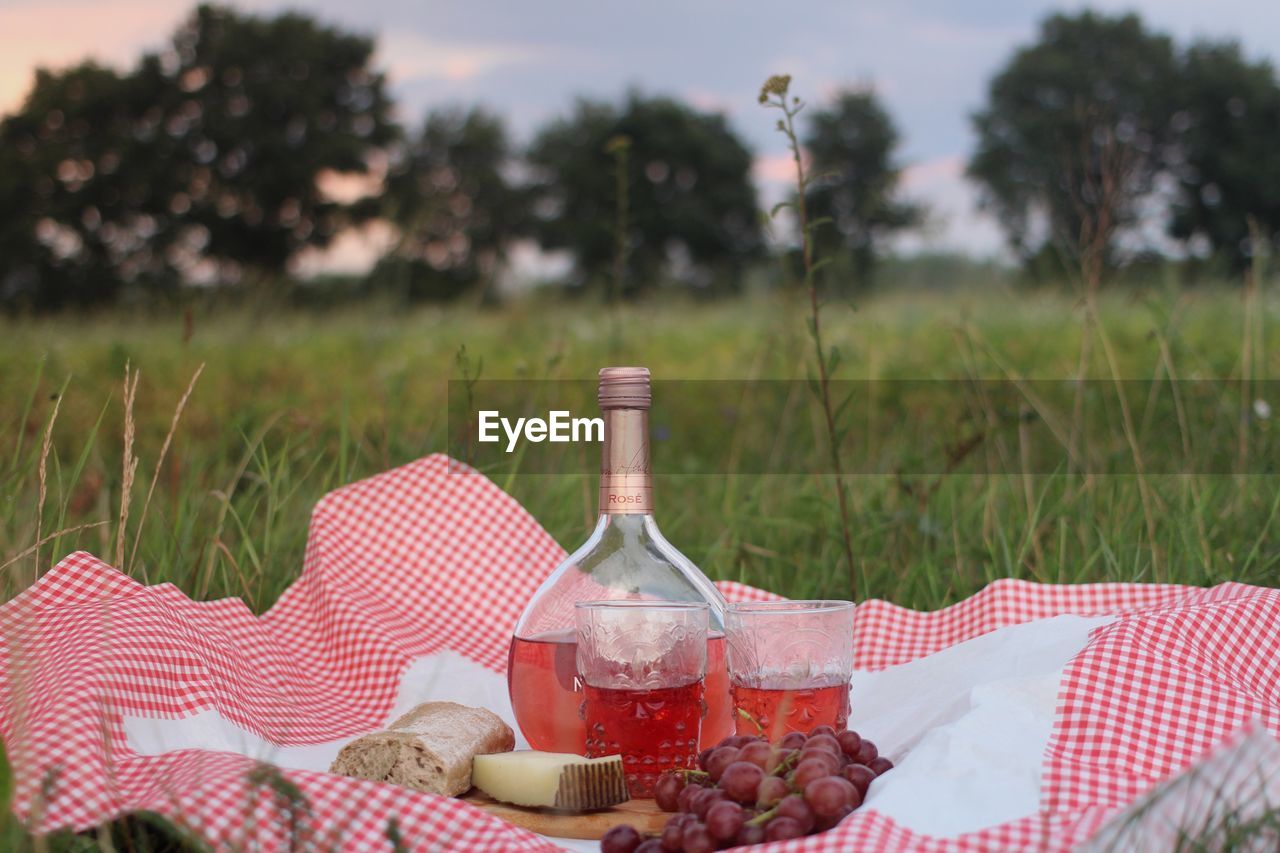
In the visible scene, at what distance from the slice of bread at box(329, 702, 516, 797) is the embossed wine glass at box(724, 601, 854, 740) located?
0.36 meters

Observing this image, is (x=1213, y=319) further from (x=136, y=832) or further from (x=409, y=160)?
(x=409, y=160)

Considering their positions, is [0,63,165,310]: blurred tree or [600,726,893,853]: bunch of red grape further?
[0,63,165,310]: blurred tree

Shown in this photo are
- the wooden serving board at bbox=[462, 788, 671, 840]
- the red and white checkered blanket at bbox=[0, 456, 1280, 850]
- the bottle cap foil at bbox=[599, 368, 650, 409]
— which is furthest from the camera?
the bottle cap foil at bbox=[599, 368, 650, 409]

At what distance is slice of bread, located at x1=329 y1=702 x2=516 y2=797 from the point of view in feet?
4.94

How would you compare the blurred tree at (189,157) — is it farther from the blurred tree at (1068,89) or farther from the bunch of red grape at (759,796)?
the bunch of red grape at (759,796)

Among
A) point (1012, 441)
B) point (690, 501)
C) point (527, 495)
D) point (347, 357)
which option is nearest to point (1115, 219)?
point (1012, 441)

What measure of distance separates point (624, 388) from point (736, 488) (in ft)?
6.43

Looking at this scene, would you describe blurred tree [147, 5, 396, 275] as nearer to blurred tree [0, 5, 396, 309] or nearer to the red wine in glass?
blurred tree [0, 5, 396, 309]

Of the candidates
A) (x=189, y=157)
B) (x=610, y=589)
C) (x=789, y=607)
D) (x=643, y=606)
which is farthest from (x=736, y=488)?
(x=189, y=157)

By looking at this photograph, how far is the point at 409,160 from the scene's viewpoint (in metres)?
35.1

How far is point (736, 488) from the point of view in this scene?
3.52m

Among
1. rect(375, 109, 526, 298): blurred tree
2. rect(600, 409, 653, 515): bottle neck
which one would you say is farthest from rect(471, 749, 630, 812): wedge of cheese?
rect(375, 109, 526, 298): blurred tree

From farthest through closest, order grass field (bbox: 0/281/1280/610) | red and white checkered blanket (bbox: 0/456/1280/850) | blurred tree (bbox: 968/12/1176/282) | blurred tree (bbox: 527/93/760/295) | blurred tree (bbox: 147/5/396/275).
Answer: blurred tree (bbox: 527/93/760/295) → blurred tree (bbox: 968/12/1176/282) → blurred tree (bbox: 147/5/396/275) → grass field (bbox: 0/281/1280/610) → red and white checkered blanket (bbox: 0/456/1280/850)

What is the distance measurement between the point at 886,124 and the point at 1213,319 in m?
29.6
